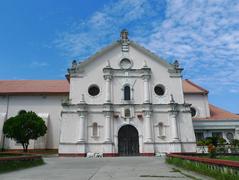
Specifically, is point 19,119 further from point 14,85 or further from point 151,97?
point 151,97

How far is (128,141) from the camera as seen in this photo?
30.0m

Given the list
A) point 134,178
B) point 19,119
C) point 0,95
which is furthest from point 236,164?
point 0,95

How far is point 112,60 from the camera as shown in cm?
3241

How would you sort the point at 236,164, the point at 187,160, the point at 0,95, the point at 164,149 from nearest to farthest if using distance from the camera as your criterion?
the point at 236,164 → the point at 187,160 → the point at 164,149 → the point at 0,95

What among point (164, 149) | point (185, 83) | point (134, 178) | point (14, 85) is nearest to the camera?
point (134, 178)

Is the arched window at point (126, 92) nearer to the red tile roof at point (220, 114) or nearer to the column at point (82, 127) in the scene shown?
the column at point (82, 127)

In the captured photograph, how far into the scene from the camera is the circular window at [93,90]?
3132cm

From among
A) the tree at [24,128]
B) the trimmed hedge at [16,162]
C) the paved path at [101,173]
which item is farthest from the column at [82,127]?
the paved path at [101,173]

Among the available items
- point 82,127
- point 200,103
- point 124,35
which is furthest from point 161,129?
point 124,35

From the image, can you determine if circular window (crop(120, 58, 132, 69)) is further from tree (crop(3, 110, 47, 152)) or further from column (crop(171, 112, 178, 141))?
tree (crop(3, 110, 47, 152))

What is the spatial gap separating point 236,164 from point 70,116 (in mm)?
24624

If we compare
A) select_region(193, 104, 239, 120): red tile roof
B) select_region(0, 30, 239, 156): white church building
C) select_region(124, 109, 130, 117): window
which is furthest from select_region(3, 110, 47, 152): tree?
select_region(193, 104, 239, 120): red tile roof

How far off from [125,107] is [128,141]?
393cm

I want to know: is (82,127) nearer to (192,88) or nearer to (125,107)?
(125,107)
